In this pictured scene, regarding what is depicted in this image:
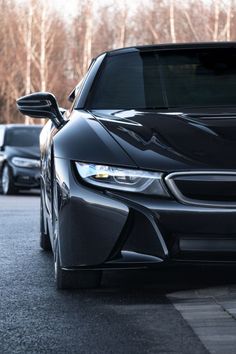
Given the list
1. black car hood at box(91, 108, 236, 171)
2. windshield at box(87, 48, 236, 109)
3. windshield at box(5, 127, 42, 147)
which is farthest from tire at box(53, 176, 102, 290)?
windshield at box(5, 127, 42, 147)

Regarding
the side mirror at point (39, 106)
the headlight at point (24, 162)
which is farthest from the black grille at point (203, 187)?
the headlight at point (24, 162)

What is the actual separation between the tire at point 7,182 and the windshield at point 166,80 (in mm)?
12013

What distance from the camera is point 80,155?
4.73 meters

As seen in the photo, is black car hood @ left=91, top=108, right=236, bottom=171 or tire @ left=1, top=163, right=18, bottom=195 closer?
black car hood @ left=91, top=108, right=236, bottom=171

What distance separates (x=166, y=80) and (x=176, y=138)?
1206 mm

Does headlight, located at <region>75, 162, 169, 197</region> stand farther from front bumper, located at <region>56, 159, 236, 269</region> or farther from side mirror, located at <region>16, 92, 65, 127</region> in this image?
side mirror, located at <region>16, 92, 65, 127</region>

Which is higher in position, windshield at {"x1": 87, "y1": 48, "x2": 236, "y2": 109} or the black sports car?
windshield at {"x1": 87, "y1": 48, "x2": 236, "y2": 109}

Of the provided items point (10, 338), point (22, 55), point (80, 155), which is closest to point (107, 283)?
point (80, 155)

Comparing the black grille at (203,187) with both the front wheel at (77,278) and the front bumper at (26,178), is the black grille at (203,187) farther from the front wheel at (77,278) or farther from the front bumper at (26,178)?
the front bumper at (26,178)

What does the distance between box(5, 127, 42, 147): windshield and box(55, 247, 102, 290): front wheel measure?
45.3ft

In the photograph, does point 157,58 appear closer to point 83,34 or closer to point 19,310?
point 19,310

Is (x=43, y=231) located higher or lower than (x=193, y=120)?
lower

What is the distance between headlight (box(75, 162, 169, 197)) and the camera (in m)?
4.50

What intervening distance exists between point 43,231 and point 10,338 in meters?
3.04
